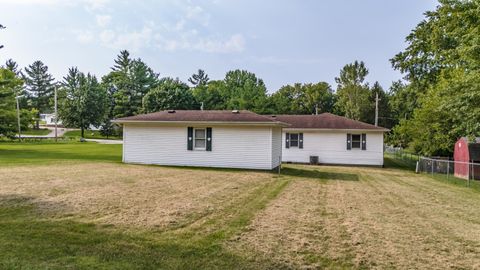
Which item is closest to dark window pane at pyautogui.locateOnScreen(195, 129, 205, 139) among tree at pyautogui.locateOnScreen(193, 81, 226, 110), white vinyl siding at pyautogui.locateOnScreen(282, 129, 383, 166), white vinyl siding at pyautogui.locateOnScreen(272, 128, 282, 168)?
white vinyl siding at pyautogui.locateOnScreen(272, 128, 282, 168)

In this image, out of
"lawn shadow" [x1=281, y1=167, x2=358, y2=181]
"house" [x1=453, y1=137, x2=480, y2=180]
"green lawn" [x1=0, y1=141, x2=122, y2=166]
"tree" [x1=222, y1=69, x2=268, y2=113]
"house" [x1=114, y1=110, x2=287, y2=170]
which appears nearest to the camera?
"lawn shadow" [x1=281, y1=167, x2=358, y2=181]

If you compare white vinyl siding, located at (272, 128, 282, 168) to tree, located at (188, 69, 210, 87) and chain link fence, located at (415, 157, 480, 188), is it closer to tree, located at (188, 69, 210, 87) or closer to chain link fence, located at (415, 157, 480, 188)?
chain link fence, located at (415, 157, 480, 188)

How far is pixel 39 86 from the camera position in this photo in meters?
69.0

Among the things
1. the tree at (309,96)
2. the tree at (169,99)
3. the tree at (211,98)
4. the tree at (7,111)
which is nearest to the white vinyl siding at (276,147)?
the tree at (7,111)

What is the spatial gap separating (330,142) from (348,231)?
705 inches

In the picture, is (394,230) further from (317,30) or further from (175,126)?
(317,30)

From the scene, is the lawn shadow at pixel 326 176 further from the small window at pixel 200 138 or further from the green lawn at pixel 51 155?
the green lawn at pixel 51 155

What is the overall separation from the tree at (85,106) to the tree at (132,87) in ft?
7.12

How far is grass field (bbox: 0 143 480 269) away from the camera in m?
4.50

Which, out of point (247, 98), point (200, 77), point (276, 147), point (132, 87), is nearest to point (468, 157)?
point (276, 147)

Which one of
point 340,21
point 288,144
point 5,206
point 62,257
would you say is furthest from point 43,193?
point 340,21

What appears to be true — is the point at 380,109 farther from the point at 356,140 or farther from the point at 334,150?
the point at 334,150

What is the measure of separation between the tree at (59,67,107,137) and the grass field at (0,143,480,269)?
152 ft

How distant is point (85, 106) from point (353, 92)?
38065 mm
